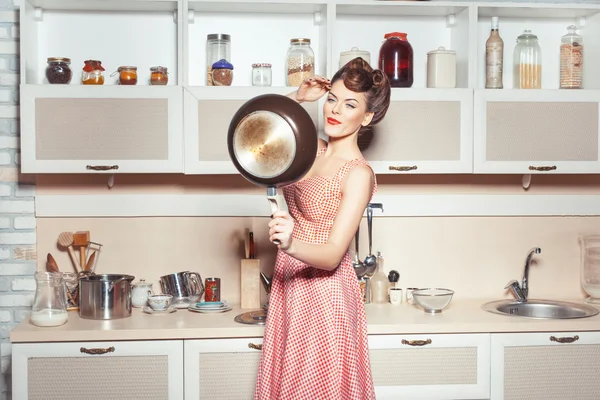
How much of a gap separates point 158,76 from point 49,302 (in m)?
0.94

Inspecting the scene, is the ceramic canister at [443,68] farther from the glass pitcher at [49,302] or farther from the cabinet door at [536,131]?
the glass pitcher at [49,302]

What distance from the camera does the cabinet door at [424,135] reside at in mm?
2998

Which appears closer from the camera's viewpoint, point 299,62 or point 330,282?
point 330,282

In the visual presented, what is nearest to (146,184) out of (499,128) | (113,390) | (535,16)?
(113,390)

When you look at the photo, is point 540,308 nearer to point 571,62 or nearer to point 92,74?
point 571,62

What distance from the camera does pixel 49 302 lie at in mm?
2773

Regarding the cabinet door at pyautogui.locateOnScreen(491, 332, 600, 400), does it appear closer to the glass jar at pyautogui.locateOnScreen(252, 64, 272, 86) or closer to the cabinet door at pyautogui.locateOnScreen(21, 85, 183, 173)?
the glass jar at pyautogui.locateOnScreen(252, 64, 272, 86)

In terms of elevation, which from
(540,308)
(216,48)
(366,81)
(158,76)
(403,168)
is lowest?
(540,308)

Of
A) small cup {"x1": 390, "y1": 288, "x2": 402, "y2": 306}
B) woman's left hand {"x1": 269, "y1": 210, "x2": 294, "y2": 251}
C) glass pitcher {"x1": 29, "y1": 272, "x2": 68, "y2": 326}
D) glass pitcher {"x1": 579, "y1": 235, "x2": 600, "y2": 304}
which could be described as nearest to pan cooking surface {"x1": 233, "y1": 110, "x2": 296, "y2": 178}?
woman's left hand {"x1": 269, "y1": 210, "x2": 294, "y2": 251}

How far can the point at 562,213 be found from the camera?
3410mm

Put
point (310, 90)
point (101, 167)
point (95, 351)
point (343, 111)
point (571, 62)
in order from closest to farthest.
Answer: point (343, 111) → point (310, 90) → point (95, 351) → point (101, 167) → point (571, 62)

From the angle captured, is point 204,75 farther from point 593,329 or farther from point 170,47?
point 593,329

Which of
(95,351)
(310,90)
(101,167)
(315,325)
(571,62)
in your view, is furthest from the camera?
(571,62)

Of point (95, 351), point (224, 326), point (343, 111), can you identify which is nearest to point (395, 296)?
point (224, 326)
